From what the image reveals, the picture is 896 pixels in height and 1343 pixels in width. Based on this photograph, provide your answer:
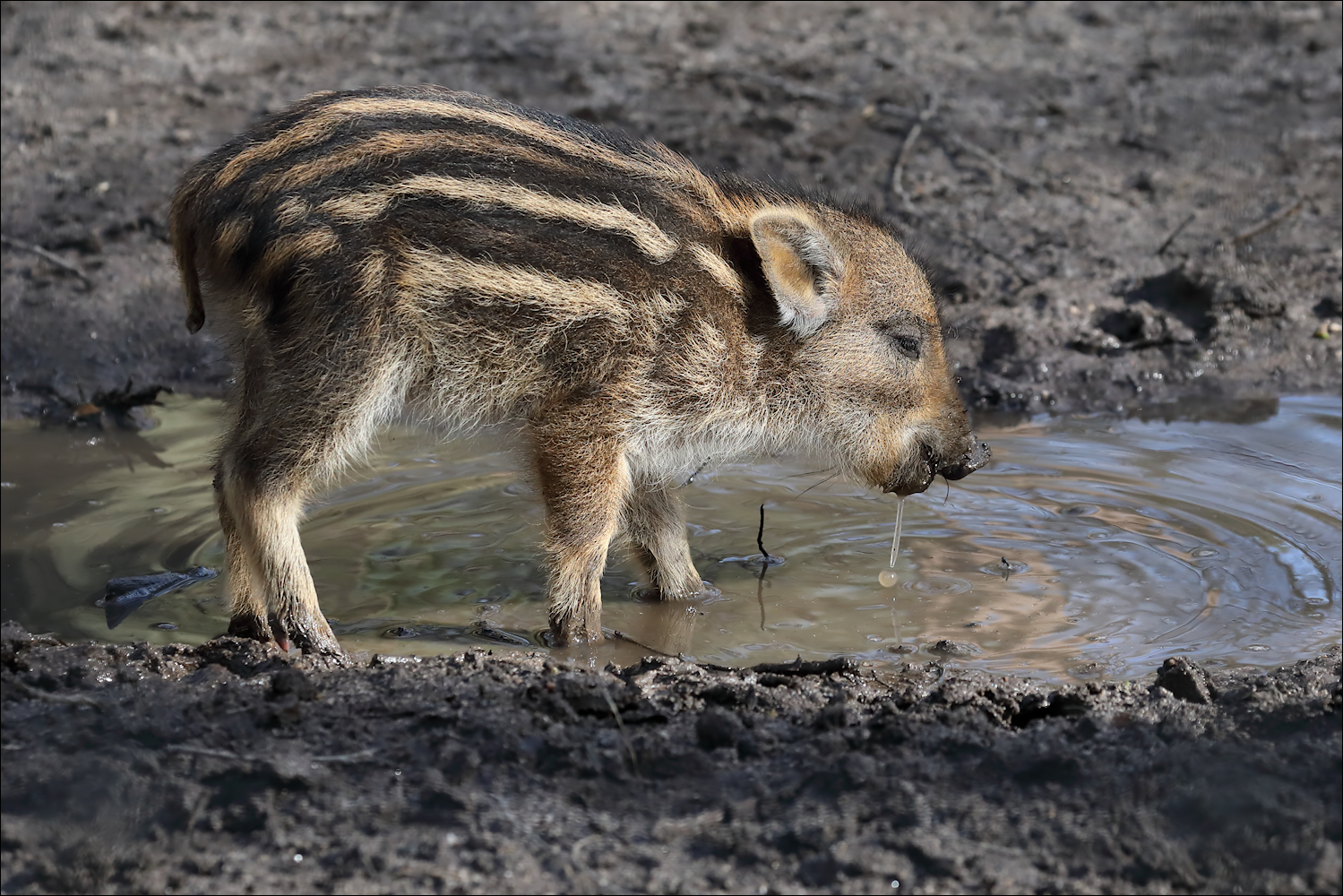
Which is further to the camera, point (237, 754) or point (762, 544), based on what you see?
point (762, 544)

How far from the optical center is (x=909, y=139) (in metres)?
8.52

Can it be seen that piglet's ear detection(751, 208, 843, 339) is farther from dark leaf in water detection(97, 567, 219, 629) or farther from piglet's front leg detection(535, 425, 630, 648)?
dark leaf in water detection(97, 567, 219, 629)

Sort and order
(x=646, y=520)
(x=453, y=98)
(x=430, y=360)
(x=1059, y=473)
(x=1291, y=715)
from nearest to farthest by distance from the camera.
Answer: (x=1291, y=715)
(x=430, y=360)
(x=453, y=98)
(x=646, y=520)
(x=1059, y=473)

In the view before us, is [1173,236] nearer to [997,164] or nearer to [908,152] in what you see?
[997,164]

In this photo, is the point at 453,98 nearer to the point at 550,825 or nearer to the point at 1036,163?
the point at 550,825

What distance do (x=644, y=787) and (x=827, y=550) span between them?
2.52 meters

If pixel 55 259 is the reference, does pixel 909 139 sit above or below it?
above

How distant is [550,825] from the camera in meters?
2.87

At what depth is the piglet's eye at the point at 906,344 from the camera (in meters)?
5.01

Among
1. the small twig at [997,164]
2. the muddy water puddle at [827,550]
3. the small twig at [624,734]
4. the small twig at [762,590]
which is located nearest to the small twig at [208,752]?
the small twig at [624,734]

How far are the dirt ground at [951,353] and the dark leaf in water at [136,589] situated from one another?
0.85 m

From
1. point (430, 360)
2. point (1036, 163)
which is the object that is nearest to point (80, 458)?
point (430, 360)

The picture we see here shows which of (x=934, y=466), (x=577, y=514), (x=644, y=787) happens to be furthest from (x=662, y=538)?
(x=644, y=787)

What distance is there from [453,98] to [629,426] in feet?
4.06
